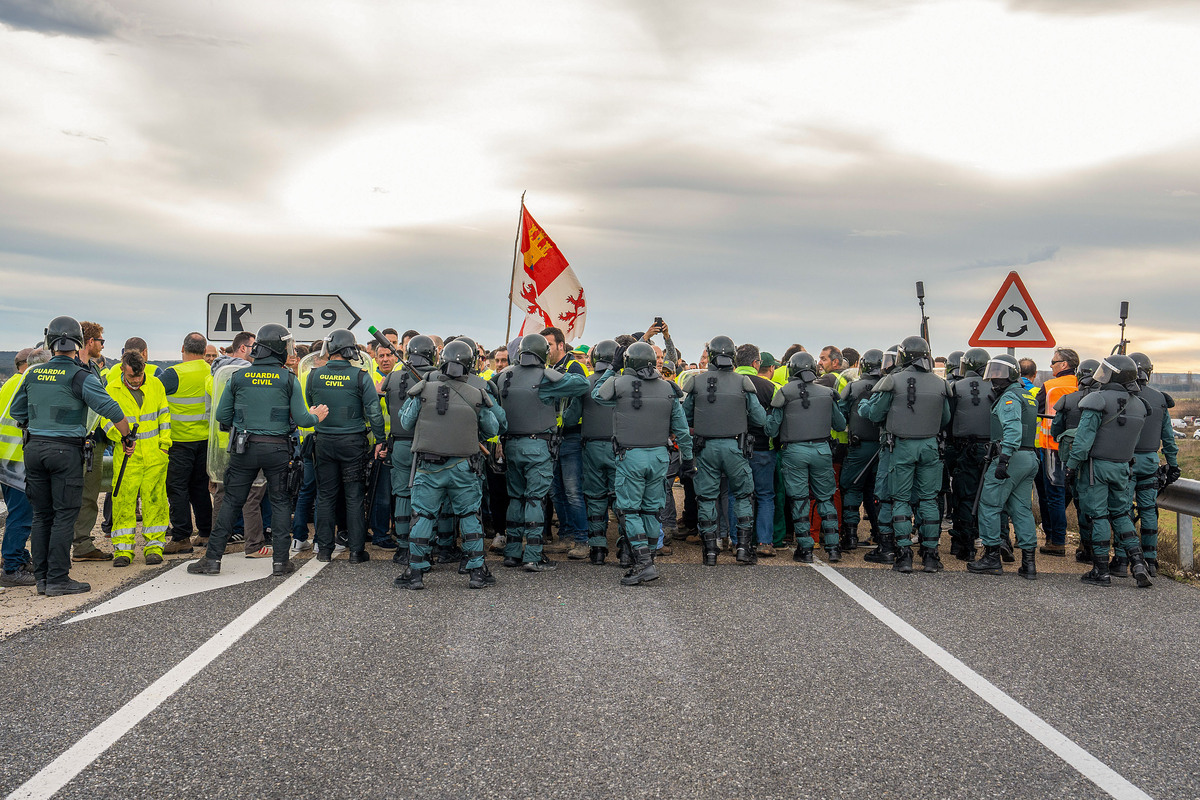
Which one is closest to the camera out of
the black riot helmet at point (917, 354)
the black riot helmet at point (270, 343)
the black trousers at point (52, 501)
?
the black trousers at point (52, 501)

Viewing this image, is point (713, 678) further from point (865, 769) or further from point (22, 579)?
point (22, 579)

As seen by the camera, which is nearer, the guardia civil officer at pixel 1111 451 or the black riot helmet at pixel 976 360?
the guardia civil officer at pixel 1111 451

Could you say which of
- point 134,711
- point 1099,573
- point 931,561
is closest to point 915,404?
point 931,561

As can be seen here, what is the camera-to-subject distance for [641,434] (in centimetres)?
780

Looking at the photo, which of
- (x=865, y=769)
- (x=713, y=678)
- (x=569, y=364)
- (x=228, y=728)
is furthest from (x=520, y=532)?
(x=865, y=769)

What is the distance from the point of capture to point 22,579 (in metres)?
7.05

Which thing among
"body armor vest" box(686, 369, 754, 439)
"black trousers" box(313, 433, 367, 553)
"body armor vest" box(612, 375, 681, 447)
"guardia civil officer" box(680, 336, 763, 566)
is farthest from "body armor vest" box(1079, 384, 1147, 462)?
"black trousers" box(313, 433, 367, 553)

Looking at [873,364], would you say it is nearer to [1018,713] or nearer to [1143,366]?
[1143,366]

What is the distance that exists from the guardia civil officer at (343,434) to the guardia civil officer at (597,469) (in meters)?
2.15

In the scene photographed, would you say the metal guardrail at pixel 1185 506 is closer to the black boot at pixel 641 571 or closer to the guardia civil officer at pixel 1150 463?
the guardia civil officer at pixel 1150 463

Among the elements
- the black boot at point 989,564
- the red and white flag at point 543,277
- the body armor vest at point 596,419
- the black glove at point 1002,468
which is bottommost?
the black boot at point 989,564

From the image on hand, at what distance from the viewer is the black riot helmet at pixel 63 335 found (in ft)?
22.6

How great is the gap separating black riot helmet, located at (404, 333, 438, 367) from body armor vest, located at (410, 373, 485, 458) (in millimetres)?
577

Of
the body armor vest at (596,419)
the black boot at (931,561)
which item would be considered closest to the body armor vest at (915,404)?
the black boot at (931,561)
